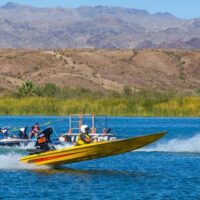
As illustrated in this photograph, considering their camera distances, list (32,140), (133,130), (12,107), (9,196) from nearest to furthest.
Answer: (9,196), (32,140), (133,130), (12,107)

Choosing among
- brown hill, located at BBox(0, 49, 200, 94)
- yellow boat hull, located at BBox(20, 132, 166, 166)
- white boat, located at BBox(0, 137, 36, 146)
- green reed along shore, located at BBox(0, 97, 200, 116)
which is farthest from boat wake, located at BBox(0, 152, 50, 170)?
brown hill, located at BBox(0, 49, 200, 94)

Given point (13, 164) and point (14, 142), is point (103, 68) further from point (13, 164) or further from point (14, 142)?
point (13, 164)

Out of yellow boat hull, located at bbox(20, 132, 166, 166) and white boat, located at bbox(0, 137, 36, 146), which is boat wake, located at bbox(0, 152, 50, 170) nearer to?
yellow boat hull, located at bbox(20, 132, 166, 166)

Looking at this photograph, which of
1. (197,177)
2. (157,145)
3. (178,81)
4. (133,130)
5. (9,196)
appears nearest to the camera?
(9,196)

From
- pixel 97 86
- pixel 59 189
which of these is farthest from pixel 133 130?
pixel 97 86

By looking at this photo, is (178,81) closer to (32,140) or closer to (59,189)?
(32,140)

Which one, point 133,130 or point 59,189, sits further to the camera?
point 133,130

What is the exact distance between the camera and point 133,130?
63656mm

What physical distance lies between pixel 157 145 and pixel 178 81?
105 metres

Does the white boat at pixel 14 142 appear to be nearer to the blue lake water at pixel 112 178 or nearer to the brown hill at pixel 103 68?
the blue lake water at pixel 112 178

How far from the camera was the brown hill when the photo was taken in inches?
5468

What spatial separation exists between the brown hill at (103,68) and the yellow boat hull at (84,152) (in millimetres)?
95499

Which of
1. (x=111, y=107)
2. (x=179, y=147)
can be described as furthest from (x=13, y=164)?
(x=111, y=107)

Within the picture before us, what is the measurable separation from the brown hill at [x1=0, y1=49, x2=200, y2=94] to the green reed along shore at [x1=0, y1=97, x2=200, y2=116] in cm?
5271
